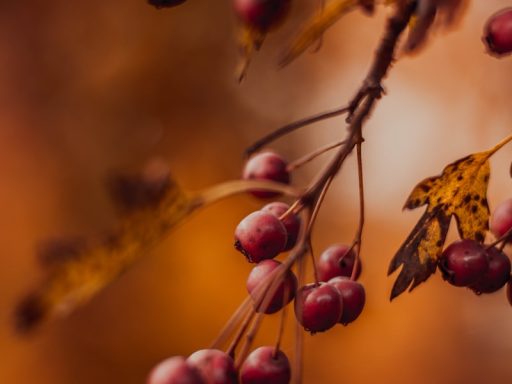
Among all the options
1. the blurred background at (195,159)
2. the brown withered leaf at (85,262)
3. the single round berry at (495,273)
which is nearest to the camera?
the brown withered leaf at (85,262)

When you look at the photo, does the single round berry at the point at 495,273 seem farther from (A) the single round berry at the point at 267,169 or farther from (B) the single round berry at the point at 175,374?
(B) the single round berry at the point at 175,374

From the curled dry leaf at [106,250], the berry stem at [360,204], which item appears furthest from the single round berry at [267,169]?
the curled dry leaf at [106,250]

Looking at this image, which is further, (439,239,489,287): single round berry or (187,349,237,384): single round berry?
(439,239,489,287): single round berry

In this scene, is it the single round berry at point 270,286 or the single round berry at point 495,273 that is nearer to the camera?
the single round berry at point 270,286

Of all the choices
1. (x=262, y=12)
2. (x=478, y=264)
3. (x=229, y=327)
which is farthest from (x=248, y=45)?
(x=478, y=264)

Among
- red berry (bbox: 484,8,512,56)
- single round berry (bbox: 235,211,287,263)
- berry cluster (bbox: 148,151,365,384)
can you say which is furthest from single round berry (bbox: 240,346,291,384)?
→ red berry (bbox: 484,8,512,56)

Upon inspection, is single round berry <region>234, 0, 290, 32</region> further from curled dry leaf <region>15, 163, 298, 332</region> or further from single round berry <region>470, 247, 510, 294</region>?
single round berry <region>470, 247, 510, 294</region>

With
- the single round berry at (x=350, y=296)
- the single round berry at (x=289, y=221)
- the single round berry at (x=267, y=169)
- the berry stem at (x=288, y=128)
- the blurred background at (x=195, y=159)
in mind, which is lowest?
the single round berry at (x=350, y=296)

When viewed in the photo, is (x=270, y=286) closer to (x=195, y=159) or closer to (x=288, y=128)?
(x=288, y=128)
